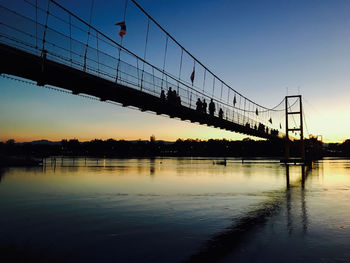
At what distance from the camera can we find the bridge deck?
14023mm

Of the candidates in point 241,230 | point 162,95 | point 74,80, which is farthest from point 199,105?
point 241,230

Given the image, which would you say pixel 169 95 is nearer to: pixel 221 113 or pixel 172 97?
pixel 172 97

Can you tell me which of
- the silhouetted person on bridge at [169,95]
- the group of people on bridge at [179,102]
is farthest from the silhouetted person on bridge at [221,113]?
the silhouetted person on bridge at [169,95]

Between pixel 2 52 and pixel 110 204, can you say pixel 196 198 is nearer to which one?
pixel 110 204

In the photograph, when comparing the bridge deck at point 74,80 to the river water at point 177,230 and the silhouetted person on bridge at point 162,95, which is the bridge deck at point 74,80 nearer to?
the silhouetted person on bridge at point 162,95

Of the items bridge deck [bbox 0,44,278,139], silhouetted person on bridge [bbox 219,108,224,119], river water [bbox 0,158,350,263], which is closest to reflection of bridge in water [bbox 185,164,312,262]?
river water [bbox 0,158,350,263]

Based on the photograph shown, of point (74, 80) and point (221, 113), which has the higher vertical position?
point (221, 113)

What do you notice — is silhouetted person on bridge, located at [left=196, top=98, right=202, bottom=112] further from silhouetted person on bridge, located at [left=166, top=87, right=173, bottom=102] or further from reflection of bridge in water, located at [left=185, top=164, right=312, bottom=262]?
reflection of bridge in water, located at [left=185, top=164, right=312, bottom=262]

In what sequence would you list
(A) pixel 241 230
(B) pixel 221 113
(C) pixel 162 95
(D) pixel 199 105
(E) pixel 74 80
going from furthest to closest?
(B) pixel 221 113 → (D) pixel 199 105 → (C) pixel 162 95 → (E) pixel 74 80 → (A) pixel 241 230

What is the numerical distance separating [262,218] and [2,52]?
51.5ft

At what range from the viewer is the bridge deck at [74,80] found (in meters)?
14.0

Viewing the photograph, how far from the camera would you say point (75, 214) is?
20094 mm

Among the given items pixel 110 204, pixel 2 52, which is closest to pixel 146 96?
pixel 110 204

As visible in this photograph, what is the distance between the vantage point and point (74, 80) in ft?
56.3
